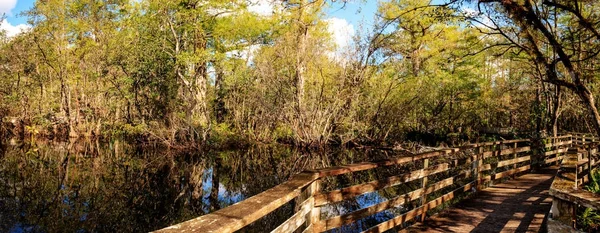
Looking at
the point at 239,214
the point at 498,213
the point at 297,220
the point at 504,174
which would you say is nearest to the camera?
the point at 239,214

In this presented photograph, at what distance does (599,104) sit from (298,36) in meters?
20.8

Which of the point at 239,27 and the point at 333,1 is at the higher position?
the point at 239,27

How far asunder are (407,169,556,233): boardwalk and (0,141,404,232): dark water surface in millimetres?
6651

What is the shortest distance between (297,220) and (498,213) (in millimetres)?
5307

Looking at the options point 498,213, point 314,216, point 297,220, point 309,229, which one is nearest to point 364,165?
point 314,216

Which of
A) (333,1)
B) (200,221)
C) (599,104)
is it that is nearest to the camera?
(200,221)

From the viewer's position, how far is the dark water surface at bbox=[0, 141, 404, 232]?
32.9 feet

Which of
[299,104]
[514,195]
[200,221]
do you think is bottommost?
[514,195]

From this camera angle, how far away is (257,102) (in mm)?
23891

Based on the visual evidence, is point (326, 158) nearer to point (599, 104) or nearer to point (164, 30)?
point (164, 30)

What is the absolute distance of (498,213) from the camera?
23.3ft

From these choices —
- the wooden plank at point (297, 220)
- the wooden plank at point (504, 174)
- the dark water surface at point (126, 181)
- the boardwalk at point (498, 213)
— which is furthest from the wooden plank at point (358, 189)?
the dark water surface at point (126, 181)

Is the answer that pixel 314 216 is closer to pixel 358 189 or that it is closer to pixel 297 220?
pixel 297 220

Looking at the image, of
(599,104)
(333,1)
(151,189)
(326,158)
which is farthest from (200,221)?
(599,104)
